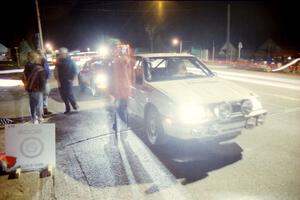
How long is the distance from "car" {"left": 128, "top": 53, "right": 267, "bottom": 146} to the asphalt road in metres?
0.45

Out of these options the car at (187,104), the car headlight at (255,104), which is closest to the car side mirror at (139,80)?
the car at (187,104)

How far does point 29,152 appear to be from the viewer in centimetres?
501

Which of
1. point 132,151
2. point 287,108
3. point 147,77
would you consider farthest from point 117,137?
point 287,108

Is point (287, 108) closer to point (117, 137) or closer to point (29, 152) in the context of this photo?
point (117, 137)

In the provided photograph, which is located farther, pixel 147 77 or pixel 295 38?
pixel 295 38

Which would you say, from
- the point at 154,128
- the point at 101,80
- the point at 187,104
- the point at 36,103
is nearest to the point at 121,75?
the point at 154,128

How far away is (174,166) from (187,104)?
3.42 ft

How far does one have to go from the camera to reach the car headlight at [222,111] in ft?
17.5

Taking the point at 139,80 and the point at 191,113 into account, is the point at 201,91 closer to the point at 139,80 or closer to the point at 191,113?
the point at 191,113

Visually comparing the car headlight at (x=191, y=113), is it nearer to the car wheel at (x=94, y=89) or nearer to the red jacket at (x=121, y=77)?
the red jacket at (x=121, y=77)

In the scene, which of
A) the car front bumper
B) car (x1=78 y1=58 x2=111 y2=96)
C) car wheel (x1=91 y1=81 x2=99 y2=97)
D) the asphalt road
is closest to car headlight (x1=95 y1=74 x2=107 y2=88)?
car (x1=78 y1=58 x2=111 y2=96)

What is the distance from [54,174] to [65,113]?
4484 mm

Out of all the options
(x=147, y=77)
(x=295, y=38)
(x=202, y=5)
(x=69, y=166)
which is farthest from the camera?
(x=202, y=5)

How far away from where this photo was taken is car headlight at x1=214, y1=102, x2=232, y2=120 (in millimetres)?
5348
